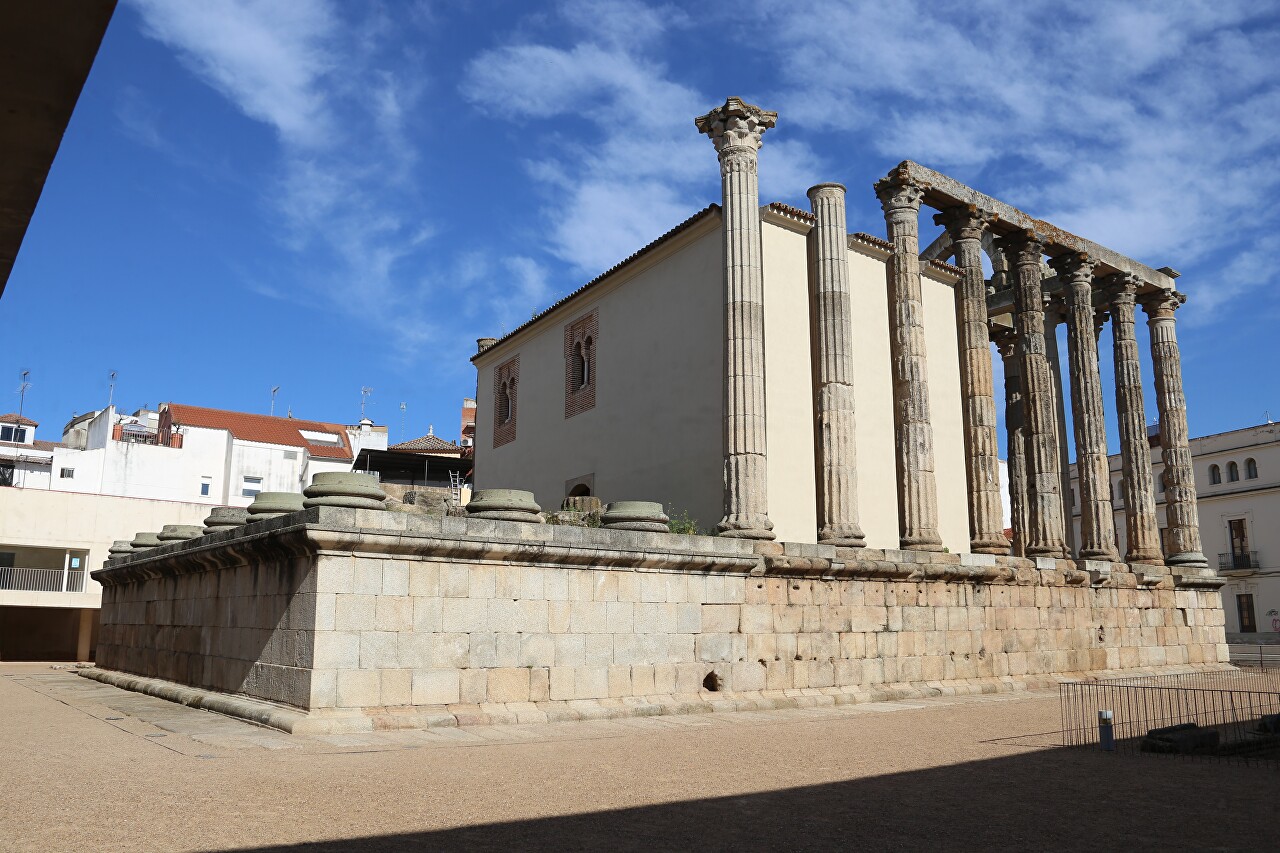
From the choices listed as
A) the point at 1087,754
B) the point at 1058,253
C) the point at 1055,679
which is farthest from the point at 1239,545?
the point at 1087,754

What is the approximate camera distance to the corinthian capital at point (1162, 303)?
25.0m

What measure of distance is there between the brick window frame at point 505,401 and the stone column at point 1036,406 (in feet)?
42.2

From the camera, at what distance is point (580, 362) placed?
24.2m

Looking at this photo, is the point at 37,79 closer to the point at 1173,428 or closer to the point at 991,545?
the point at 991,545

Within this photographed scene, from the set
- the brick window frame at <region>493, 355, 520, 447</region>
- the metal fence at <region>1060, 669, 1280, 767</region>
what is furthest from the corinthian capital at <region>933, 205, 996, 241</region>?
the brick window frame at <region>493, 355, 520, 447</region>

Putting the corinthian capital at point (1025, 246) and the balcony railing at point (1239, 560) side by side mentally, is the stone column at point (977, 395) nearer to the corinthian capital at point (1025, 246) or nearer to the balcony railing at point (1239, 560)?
the corinthian capital at point (1025, 246)

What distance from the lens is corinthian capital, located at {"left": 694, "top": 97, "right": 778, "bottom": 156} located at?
51.5ft

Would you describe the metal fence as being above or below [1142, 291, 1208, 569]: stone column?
below

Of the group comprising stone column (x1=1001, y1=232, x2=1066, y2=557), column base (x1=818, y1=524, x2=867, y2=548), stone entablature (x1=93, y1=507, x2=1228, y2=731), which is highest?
stone column (x1=1001, y1=232, x2=1066, y2=557)

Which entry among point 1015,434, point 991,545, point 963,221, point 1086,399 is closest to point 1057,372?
point 1015,434

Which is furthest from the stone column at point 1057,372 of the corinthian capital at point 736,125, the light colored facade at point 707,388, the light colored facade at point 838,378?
the corinthian capital at point 736,125

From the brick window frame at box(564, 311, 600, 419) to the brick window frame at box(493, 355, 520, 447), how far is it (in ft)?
9.36

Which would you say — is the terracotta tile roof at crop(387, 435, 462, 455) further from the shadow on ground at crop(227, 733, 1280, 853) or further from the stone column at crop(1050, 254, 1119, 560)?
the shadow on ground at crop(227, 733, 1280, 853)

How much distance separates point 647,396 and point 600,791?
1439cm
